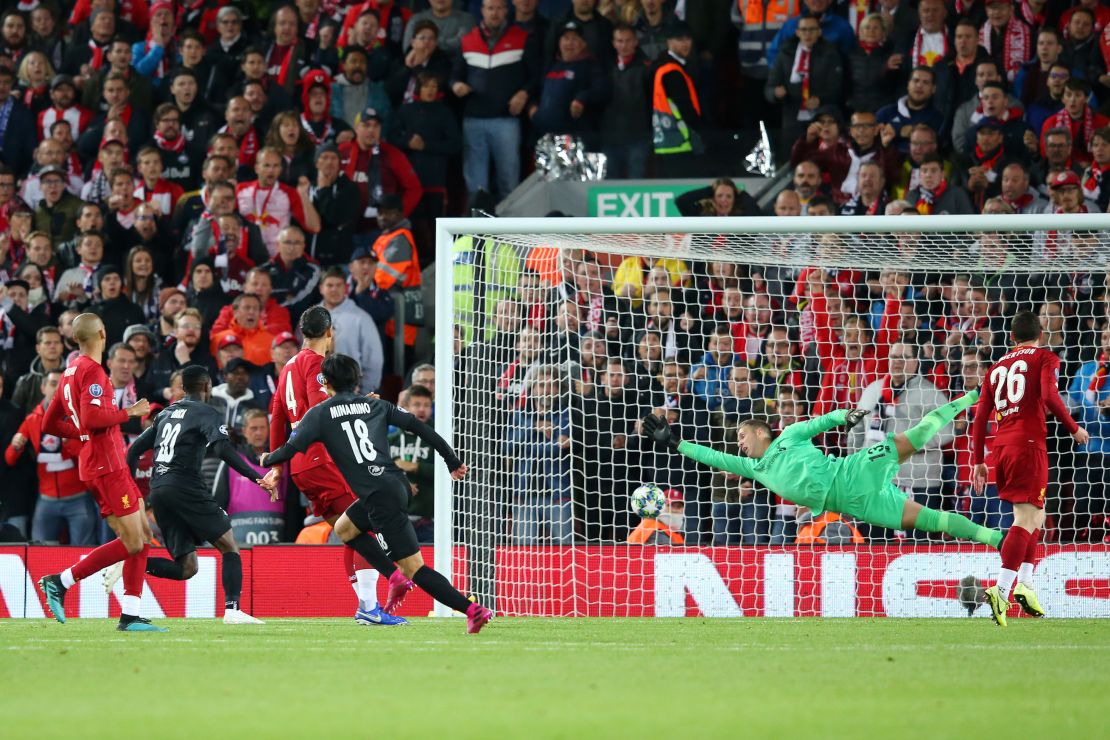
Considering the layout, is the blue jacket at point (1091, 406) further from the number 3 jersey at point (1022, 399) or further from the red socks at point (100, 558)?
the red socks at point (100, 558)

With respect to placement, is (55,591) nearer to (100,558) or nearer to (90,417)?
(100,558)

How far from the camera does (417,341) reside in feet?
50.1

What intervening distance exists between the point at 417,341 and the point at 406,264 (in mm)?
741

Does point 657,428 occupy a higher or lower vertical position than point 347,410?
lower

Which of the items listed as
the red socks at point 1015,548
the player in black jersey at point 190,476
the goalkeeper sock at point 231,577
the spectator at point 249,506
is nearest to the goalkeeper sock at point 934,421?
the red socks at point 1015,548

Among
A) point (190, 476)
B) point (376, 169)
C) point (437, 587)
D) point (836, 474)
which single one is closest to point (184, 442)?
point (190, 476)

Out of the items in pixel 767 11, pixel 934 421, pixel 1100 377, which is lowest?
pixel 934 421

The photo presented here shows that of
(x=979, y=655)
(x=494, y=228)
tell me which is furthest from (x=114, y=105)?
(x=979, y=655)

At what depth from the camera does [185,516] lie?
1048cm

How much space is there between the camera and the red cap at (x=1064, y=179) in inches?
517

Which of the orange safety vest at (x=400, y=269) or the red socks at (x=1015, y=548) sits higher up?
the orange safety vest at (x=400, y=269)

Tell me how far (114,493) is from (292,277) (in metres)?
5.34

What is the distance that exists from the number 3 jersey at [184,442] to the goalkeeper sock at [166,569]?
1.75 ft

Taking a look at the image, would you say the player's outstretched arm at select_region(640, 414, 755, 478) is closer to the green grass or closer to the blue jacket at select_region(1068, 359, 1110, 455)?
the green grass
